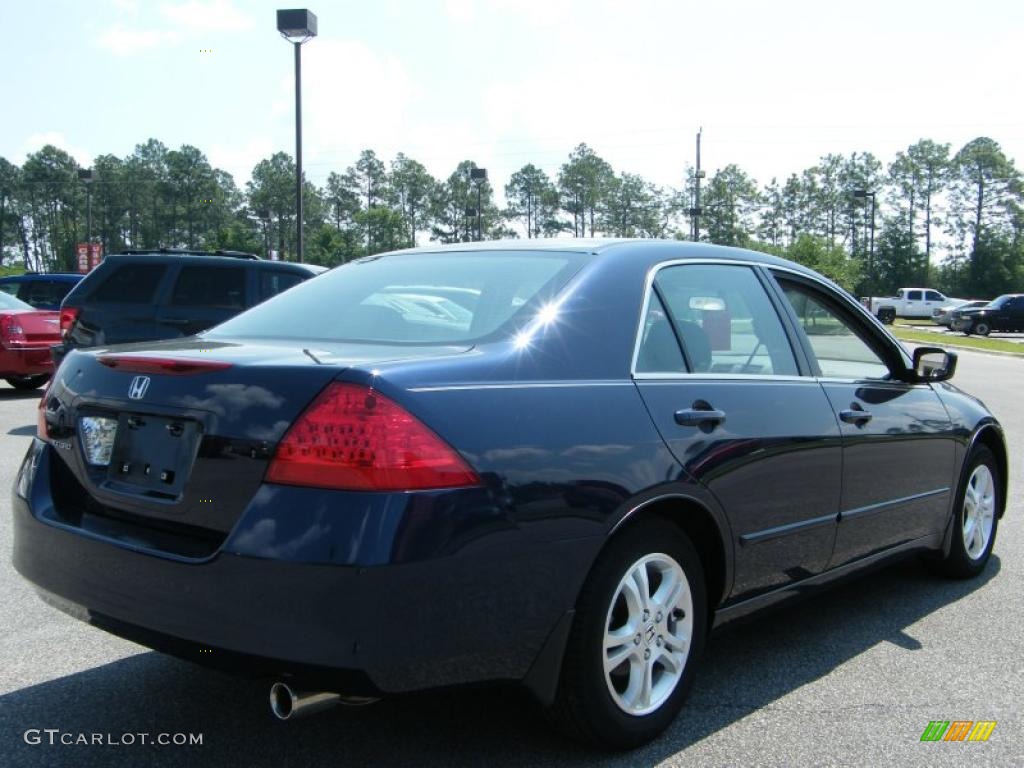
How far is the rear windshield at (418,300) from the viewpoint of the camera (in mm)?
3074

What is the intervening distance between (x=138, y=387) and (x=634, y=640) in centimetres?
165

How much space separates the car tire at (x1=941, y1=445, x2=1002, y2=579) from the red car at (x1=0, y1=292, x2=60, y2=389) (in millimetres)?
10974

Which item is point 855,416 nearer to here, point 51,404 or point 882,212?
point 51,404

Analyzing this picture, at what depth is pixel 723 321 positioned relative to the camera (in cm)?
368

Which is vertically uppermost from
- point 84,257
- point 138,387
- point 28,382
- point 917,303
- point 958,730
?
point 84,257

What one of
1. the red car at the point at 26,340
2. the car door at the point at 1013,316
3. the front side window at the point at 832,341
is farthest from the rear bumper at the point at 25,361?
the car door at the point at 1013,316

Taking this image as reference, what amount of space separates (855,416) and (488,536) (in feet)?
6.93

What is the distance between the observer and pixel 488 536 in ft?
8.02

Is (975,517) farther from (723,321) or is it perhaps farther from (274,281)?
(274,281)

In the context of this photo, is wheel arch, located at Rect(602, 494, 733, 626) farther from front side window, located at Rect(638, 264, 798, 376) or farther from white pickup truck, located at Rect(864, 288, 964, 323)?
white pickup truck, located at Rect(864, 288, 964, 323)

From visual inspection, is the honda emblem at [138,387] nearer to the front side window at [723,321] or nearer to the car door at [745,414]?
the car door at [745,414]

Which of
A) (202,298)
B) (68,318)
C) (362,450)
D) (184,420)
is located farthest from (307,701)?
(68,318)

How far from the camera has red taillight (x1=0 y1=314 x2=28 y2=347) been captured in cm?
1233

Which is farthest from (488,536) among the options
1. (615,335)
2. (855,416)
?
(855,416)
